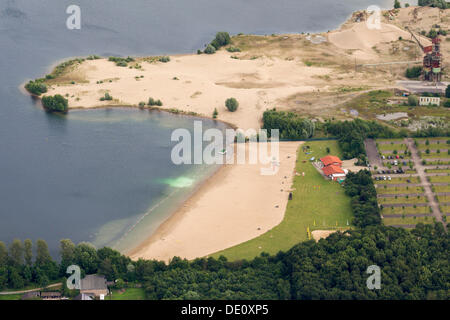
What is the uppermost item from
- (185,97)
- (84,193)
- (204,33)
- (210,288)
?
(204,33)

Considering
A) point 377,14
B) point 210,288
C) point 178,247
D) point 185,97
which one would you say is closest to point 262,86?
point 185,97

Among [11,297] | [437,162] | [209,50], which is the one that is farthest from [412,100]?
[11,297]

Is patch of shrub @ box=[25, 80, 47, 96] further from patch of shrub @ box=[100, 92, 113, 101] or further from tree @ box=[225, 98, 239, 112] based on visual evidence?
tree @ box=[225, 98, 239, 112]

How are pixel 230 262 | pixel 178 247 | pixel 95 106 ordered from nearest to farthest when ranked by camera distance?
pixel 230 262 → pixel 178 247 → pixel 95 106

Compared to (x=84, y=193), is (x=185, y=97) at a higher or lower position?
higher

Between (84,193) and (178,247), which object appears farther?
(84,193)

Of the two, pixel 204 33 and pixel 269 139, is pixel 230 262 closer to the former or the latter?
pixel 269 139

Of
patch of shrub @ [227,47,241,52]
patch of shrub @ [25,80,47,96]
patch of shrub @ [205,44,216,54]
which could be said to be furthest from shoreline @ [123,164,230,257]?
patch of shrub @ [227,47,241,52]

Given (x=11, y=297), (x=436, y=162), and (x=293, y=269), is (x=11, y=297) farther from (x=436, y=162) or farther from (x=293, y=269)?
(x=436, y=162)
